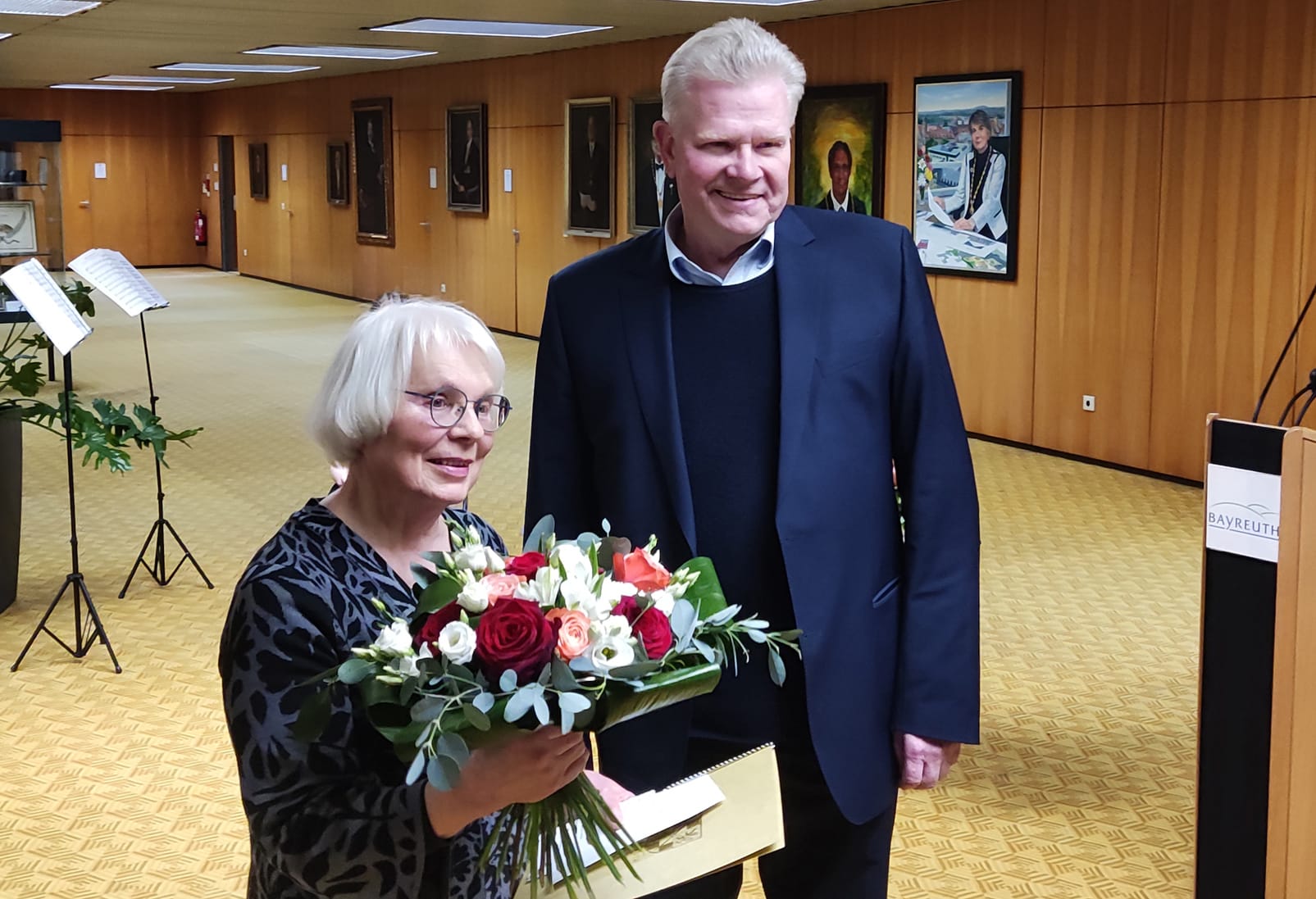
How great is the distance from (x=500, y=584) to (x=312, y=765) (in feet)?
1.07

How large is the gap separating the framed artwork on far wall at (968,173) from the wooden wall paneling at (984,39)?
4.1 inches

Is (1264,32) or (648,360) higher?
(1264,32)

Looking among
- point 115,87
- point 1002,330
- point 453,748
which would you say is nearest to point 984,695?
point 453,748

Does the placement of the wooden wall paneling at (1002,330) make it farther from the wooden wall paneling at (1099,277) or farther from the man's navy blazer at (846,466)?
the man's navy blazer at (846,466)

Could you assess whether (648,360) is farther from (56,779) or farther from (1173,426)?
(1173,426)

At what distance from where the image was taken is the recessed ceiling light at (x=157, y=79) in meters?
21.9

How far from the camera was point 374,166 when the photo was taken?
2023 centimetres

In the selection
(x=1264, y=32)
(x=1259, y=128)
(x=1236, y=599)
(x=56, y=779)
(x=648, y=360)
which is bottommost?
(x=56, y=779)

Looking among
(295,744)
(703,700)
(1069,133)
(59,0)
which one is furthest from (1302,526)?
(59,0)

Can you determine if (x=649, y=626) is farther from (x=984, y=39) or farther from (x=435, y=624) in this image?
(x=984, y=39)

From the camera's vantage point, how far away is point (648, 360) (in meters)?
2.34

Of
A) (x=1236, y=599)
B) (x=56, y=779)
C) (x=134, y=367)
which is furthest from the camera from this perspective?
(x=134, y=367)

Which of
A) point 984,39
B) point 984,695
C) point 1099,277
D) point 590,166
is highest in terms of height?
point 984,39

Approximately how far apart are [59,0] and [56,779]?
27.7 ft
